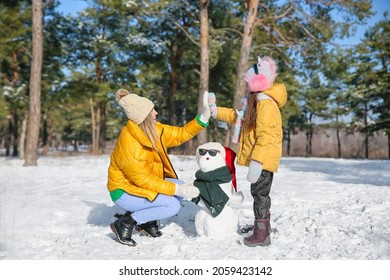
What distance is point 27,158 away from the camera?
10.6 metres

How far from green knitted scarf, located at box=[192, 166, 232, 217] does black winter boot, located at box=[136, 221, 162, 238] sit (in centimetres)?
59

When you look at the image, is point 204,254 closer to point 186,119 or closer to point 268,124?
point 268,124

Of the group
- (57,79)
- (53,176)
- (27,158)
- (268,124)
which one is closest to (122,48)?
(57,79)

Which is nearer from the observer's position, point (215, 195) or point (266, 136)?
point (266, 136)

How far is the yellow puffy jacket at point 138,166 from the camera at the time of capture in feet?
11.1

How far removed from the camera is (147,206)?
11.6 feet

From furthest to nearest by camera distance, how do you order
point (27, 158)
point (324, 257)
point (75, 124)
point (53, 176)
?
1. point (75, 124)
2. point (27, 158)
3. point (53, 176)
4. point (324, 257)

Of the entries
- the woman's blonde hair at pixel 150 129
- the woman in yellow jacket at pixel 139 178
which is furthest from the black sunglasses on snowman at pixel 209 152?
the woman's blonde hair at pixel 150 129

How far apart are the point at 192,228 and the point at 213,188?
30.7 inches

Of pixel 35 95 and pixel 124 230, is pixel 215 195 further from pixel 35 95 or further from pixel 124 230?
pixel 35 95

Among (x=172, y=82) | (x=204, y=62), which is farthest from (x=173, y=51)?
(x=204, y=62)

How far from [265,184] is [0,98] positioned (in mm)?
18669

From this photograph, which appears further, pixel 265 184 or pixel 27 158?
pixel 27 158

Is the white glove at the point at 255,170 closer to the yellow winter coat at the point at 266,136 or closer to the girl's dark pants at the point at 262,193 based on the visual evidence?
the yellow winter coat at the point at 266,136
